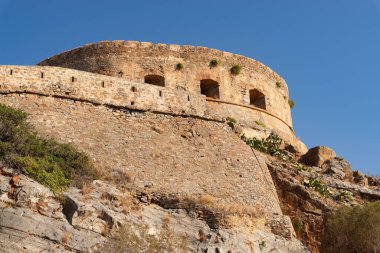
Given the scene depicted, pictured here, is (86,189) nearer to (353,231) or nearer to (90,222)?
(90,222)

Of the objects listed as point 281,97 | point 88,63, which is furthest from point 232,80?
point 88,63

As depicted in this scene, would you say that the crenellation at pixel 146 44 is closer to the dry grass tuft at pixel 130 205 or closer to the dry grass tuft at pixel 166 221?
the dry grass tuft at pixel 130 205

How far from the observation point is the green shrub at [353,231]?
18.8 meters

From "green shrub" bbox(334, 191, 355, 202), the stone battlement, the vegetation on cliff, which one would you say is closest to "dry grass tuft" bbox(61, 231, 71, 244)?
the vegetation on cliff

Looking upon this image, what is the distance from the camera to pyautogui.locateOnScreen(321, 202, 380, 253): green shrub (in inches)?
739

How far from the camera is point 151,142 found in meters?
20.2

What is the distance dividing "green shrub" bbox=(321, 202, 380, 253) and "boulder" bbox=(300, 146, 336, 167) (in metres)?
4.96

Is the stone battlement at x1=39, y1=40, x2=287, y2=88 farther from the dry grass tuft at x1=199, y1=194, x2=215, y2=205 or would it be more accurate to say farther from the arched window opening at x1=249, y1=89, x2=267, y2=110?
the dry grass tuft at x1=199, y1=194, x2=215, y2=205

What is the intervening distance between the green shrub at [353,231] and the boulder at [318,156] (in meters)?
4.96

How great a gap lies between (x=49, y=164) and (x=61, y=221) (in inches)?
90.4

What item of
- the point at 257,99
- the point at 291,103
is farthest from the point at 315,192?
the point at 291,103

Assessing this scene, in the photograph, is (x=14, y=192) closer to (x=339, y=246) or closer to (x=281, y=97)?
(x=339, y=246)

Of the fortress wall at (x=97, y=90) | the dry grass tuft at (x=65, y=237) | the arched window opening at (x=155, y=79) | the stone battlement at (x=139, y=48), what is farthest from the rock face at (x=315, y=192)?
the dry grass tuft at (x=65, y=237)

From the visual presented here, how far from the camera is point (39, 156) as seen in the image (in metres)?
16.9
